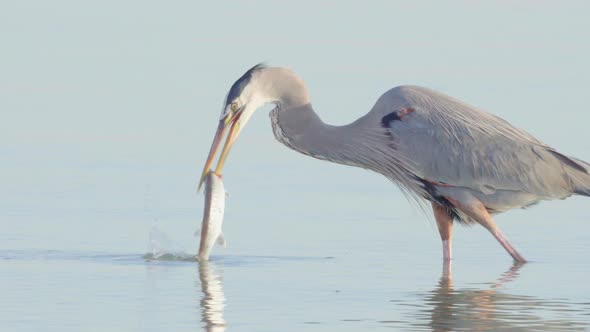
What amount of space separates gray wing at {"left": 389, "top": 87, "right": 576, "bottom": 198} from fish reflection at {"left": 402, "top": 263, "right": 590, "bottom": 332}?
150 centimetres

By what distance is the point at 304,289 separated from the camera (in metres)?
11.6

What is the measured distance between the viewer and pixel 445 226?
13.5 meters

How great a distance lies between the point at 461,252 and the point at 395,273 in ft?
5.61

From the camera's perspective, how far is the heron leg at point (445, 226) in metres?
13.4

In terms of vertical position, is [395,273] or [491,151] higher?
[491,151]

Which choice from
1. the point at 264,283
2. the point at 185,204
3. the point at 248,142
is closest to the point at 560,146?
the point at 248,142

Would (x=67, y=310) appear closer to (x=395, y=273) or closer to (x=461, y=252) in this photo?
(x=395, y=273)

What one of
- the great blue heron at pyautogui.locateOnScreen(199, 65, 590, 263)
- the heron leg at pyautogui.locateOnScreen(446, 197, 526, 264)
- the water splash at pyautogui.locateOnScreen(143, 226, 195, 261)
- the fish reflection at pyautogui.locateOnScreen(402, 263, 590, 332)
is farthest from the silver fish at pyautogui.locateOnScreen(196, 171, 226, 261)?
the heron leg at pyautogui.locateOnScreen(446, 197, 526, 264)

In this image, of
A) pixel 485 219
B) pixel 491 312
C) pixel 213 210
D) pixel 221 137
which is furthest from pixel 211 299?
pixel 485 219

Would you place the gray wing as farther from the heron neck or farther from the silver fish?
the silver fish

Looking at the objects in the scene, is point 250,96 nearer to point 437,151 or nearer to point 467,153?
point 437,151

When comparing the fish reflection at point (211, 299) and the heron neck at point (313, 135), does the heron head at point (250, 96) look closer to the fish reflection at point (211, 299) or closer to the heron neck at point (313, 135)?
the heron neck at point (313, 135)

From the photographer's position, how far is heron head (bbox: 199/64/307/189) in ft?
42.4

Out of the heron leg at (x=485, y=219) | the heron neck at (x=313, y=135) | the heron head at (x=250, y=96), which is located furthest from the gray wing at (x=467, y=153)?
the heron head at (x=250, y=96)
